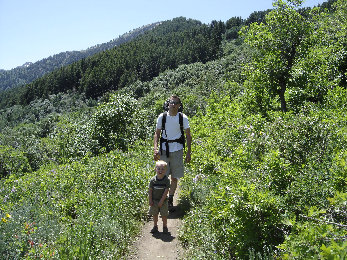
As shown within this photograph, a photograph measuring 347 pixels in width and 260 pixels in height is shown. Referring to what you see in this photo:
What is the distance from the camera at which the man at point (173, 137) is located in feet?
17.7

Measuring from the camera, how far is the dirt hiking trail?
4.67 meters

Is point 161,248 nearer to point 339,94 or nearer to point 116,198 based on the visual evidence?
point 116,198

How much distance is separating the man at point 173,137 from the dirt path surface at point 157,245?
1.05 metres

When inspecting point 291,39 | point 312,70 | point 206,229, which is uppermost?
point 291,39

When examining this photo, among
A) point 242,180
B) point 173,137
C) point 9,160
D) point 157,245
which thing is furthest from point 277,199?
point 9,160

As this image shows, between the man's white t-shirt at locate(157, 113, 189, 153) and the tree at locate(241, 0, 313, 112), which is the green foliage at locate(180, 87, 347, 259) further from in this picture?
the tree at locate(241, 0, 313, 112)

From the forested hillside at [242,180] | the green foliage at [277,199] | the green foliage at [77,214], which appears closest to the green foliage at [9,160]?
the forested hillside at [242,180]

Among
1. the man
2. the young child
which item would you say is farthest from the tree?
the young child

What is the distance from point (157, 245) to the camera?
4.92 metres

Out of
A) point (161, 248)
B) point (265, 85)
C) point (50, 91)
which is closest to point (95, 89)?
point (50, 91)

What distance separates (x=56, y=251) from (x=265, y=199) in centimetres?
284

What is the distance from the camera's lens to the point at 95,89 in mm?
115312

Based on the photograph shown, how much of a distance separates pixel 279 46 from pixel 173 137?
9323 millimetres

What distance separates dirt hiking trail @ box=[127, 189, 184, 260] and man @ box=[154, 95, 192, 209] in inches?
40.8
